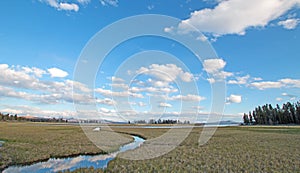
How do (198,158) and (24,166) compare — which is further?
(198,158)

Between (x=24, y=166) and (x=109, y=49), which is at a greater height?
(x=109, y=49)

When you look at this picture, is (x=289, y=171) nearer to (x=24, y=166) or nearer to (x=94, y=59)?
(x=24, y=166)

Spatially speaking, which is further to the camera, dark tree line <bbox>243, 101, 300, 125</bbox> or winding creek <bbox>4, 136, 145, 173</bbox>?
dark tree line <bbox>243, 101, 300, 125</bbox>

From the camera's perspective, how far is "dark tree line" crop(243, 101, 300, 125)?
10788 cm

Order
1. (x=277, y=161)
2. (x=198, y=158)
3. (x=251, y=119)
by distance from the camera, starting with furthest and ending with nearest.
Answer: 1. (x=251, y=119)
2. (x=198, y=158)
3. (x=277, y=161)

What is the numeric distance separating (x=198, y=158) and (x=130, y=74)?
97.0ft

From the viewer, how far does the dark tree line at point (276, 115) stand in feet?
354

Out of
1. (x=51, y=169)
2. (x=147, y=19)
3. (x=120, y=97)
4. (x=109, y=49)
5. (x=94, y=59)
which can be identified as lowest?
(x=51, y=169)

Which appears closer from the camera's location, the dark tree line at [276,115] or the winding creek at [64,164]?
the winding creek at [64,164]

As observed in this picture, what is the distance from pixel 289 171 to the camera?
43.7 feet

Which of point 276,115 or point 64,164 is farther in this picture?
point 276,115

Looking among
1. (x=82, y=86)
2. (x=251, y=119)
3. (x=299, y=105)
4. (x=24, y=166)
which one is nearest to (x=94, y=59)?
(x=82, y=86)

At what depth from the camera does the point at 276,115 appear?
118 meters

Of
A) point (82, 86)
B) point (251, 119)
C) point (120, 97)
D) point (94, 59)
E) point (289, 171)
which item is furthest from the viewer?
point (251, 119)
